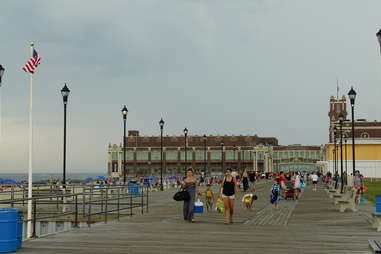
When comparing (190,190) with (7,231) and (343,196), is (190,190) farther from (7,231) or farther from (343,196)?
(343,196)

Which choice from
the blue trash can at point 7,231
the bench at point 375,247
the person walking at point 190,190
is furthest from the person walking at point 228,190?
the blue trash can at point 7,231

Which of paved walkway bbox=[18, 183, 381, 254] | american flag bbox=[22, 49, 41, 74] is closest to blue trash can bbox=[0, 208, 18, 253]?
paved walkway bbox=[18, 183, 381, 254]

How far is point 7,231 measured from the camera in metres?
11.4

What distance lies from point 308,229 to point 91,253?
7.48 m

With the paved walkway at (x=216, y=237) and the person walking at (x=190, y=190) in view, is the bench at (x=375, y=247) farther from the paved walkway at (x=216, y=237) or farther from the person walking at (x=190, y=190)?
the person walking at (x=190, y=190)

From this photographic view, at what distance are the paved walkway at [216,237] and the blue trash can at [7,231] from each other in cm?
33

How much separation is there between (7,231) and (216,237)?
5.26 meters

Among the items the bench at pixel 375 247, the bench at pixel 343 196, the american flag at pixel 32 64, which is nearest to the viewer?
the bench at pixel 375 247

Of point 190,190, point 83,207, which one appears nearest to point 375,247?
point 190,190

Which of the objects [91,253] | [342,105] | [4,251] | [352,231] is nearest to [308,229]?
[352,231]

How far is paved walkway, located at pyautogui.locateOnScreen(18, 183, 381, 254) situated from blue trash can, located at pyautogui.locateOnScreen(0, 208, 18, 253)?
1.10 ft

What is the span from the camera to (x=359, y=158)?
282 feet

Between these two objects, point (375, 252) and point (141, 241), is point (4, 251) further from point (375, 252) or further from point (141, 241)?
point (375, 252)

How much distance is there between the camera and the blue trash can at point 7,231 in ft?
37.4
